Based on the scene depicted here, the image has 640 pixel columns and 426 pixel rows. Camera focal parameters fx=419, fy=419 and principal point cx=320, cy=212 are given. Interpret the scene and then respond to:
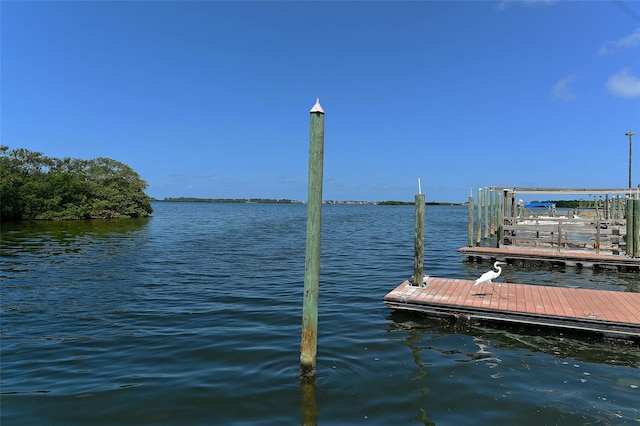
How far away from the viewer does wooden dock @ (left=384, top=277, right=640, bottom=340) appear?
764 centimetres

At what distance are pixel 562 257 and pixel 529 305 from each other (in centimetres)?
959

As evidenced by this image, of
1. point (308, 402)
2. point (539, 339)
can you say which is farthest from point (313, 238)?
point (539, 339)

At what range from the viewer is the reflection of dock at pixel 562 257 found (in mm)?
15648

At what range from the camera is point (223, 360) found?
697 cm

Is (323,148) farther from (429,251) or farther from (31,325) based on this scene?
(429,251)

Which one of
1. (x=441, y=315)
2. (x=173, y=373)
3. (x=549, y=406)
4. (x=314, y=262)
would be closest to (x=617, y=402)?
(x=549, y=406)

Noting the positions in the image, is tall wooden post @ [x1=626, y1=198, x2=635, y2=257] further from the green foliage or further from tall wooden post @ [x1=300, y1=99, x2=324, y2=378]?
the green foliage

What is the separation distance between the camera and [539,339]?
308 inches

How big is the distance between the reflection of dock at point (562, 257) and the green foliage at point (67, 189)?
49799mm

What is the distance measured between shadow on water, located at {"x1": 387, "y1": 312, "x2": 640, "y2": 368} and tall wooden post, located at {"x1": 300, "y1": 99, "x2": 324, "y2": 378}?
2507mm

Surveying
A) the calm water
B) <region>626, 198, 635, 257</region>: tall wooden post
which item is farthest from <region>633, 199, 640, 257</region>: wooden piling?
the calm water

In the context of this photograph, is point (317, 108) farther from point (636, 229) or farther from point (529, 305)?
point (636, 229)

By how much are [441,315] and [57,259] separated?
56.3 ft

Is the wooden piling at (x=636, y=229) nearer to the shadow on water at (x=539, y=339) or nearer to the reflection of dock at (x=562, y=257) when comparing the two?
the reflection of dock at (x=562, y=257)
